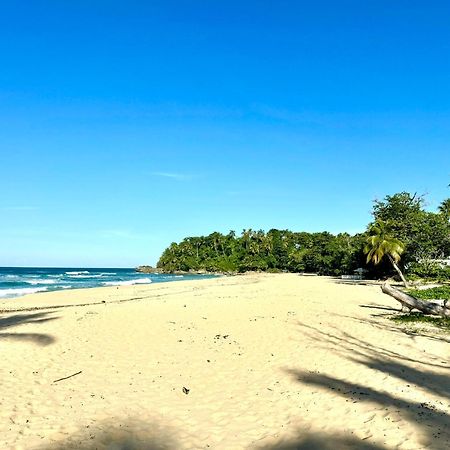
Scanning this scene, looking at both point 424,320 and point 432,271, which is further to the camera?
Result: point 432,271

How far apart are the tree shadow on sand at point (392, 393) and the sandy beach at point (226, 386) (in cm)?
3

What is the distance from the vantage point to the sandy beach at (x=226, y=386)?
7.04 meters

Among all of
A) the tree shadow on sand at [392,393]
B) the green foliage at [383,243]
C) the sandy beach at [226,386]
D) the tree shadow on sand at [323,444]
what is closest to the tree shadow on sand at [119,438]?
the sandy beach at [226,386]

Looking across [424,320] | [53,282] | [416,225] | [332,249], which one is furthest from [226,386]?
[332,249]

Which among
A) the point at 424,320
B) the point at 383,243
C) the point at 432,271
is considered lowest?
the point at 424,320

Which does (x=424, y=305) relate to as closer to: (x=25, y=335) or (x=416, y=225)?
(x=25, y=335)

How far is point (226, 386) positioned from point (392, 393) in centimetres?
367

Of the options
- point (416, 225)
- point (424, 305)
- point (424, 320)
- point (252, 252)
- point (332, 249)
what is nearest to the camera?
point (424, 320)

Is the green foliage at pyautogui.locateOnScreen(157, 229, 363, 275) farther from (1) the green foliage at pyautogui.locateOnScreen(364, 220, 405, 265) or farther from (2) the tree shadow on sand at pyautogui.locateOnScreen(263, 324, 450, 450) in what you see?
(2) the tree shadow on sand at pyautogui.locateOnScreen(263, 324, 450, 450)

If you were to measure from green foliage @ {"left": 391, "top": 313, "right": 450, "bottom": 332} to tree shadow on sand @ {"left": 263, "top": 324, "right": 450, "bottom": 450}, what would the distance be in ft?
15.3

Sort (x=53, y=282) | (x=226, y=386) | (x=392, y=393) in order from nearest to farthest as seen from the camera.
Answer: (x=392, y=393) → (x=226, y=386) → (x=53, y=282)

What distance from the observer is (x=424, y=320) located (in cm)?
1736

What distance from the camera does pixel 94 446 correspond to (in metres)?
6.87

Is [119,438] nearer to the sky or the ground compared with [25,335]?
nearer to the ground
